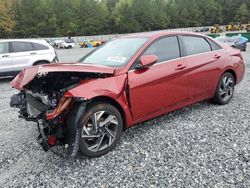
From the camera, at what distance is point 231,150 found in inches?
129

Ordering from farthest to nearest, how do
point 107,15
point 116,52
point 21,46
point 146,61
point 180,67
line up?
point 107,15 < point 21,46 < point 180,67 < point 116,52 < point 146,61

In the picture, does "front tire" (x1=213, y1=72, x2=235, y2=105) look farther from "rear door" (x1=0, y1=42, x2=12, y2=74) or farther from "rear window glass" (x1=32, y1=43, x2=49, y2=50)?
"rear door" (x1=0, y1=42, x2=12, y2=74)

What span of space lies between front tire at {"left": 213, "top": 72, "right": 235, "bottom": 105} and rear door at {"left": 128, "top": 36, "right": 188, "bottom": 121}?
A: 1.04 meters

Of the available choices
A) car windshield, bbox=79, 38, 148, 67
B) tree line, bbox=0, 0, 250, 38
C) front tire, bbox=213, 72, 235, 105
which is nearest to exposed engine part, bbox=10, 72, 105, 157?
car windshield, bbox=79, 38, 148, 67

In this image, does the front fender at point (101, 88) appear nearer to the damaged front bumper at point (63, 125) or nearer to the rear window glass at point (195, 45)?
the damaged front bumper at point (63, 125)

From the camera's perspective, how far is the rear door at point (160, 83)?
3555mm

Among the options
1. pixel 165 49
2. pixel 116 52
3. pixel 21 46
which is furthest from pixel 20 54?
pixel 165 49

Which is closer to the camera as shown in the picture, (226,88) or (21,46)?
(226,88)

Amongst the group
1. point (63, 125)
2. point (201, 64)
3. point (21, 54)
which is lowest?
point (63, 125)

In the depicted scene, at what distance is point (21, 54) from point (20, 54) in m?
0.03

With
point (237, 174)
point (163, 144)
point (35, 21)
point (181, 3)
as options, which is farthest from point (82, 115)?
point (181, 3)

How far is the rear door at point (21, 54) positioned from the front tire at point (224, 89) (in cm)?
685

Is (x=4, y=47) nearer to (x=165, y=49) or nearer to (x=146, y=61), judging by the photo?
(x=165, y=49)

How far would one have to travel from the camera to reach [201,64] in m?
4.45
